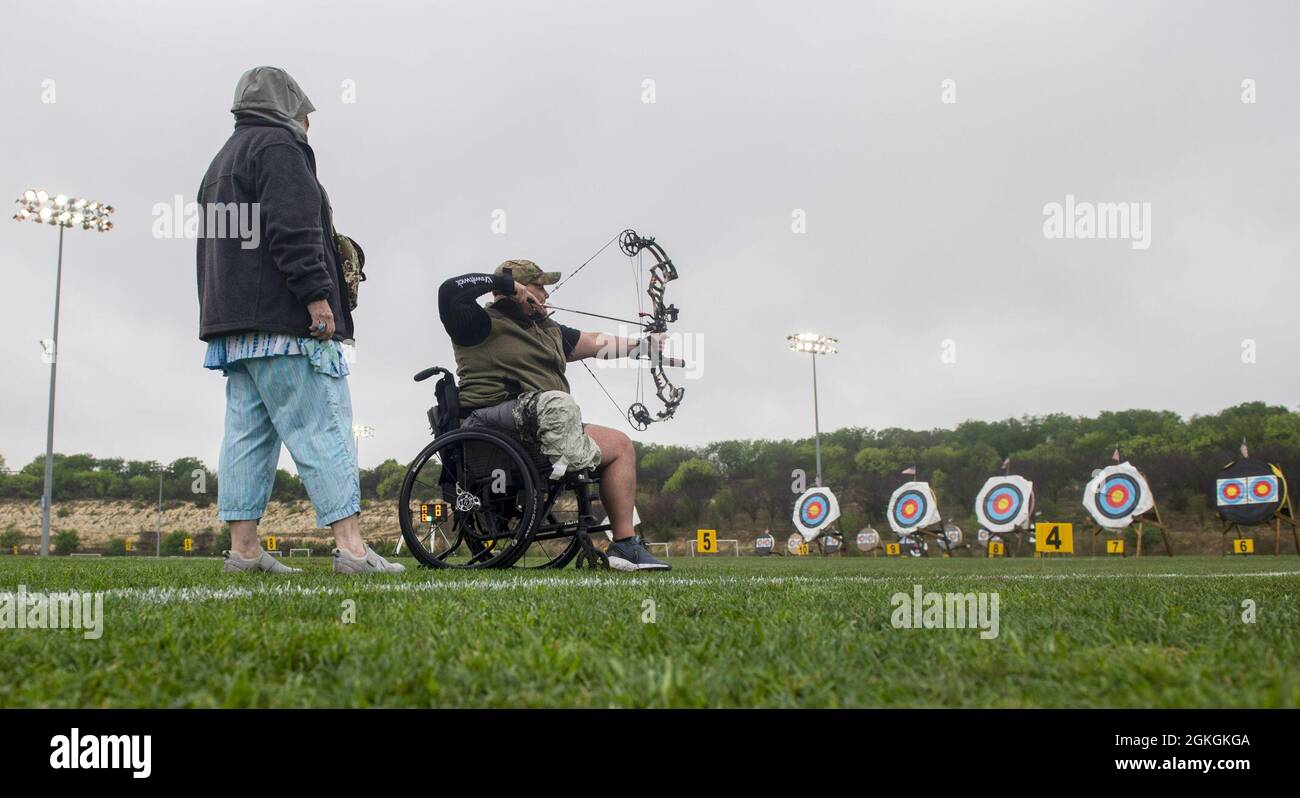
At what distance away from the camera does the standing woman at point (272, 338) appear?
12.8ft

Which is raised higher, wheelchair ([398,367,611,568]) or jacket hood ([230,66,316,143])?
jacket hood ([230,66,316,143])

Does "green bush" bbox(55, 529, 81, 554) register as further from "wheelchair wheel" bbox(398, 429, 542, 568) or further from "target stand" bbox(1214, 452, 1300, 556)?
"wheelchair wheel" bbox(398, 429, 542, 568)

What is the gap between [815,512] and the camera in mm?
34969

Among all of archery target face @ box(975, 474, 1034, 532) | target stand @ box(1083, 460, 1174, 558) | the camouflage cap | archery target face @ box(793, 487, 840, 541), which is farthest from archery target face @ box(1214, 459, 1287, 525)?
the camouflage cap

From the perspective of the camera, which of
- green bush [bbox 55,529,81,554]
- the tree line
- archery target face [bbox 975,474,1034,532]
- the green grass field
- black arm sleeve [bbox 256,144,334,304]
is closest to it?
the green grass field

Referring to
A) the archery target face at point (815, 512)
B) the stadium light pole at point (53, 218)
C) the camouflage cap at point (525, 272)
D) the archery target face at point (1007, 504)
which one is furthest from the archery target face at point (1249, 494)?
the stadium light pole at point (53, 218)

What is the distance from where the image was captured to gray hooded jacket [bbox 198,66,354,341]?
3.88 m

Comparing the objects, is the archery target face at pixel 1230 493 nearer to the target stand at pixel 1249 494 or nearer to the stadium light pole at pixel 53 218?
the target stand at pixel 1249 494

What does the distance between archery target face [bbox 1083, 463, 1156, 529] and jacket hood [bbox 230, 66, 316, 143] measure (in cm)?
2519

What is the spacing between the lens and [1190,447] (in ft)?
168

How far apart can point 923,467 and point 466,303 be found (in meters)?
60.3

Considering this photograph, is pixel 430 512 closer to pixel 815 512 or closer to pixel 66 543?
pixel 815 512
